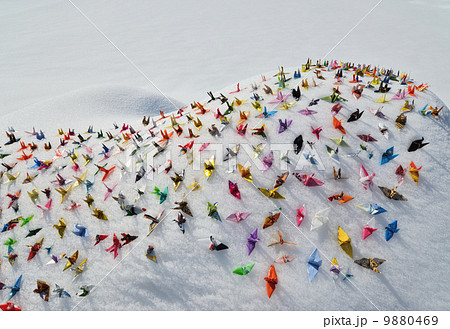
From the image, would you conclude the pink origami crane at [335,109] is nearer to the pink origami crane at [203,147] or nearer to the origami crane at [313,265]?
the pink origami crane at [203,147]

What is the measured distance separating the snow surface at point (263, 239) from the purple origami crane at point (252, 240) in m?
0.05

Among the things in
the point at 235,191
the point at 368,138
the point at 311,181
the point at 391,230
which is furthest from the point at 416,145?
the point at 235,191

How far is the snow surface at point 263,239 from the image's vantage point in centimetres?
245

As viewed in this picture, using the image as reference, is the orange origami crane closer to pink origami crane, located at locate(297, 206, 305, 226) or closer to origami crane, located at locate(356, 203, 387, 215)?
origami crane, located at locate(356, 203, 387, 215)

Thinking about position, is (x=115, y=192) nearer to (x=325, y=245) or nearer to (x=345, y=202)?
(x=325, y=245)

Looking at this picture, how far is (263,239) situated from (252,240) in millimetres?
130

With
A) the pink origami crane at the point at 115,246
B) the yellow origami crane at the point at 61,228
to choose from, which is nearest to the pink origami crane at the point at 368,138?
the pink origami crane at the point at 115,246

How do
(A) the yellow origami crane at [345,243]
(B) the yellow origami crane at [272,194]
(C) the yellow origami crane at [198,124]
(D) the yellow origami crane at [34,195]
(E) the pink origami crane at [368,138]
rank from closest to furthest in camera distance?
1. (A) the yellow origami crane at [345,243]
2. (B) the yellow origami crane at [272,194]
3. (E) the pink origami crane at [368,138]
4. (D) the yellow origami crane at [34,195]
5. (C) the yellow origami crane at [198,124]

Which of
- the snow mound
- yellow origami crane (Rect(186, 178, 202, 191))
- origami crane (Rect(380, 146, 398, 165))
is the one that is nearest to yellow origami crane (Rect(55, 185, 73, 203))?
yellow origami crane (Rect(186, 178, 202, 191))

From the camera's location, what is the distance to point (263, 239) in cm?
266

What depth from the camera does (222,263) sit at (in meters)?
2.59

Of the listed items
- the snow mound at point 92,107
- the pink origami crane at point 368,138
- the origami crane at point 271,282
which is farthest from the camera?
the snow mound at point 92,107

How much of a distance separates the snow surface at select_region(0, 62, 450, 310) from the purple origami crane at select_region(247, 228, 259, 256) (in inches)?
2.1

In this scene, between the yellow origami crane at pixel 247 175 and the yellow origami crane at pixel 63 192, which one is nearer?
the yellow origami crane at pixel 247 175
